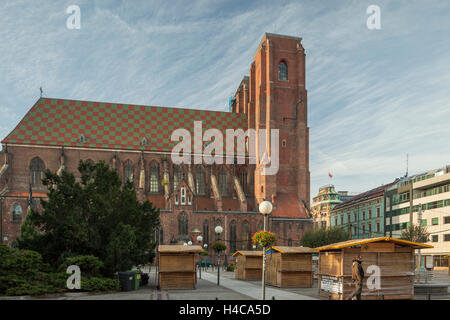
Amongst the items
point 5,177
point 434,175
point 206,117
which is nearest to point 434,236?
point 434,175

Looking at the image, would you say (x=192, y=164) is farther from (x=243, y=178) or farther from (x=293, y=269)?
(x=293, y=269)

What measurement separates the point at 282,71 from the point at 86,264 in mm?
47902

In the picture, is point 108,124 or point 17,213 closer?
point 17,213

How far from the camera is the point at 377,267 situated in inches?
698

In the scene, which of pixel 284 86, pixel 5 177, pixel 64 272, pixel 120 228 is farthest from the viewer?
pixel 284 86

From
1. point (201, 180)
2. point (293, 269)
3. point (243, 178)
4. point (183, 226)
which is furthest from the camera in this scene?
point (243, 178)

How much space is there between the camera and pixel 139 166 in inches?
2371

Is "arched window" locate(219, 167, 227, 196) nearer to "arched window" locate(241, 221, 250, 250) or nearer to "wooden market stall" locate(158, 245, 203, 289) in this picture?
"arched window" locate(241, 221, 250, 250)

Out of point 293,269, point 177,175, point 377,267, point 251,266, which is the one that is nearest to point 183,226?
point 177,175

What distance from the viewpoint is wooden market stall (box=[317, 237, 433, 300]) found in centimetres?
1741

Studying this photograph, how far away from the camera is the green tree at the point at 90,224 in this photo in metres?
22.4

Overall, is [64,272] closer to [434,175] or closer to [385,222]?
[434,175]

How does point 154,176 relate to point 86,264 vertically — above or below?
above
